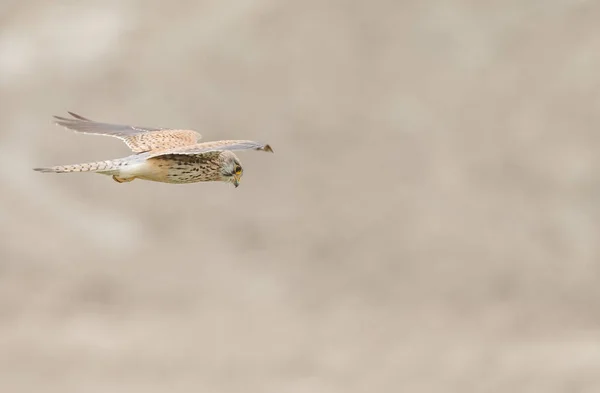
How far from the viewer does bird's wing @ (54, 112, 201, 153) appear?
26.9ft

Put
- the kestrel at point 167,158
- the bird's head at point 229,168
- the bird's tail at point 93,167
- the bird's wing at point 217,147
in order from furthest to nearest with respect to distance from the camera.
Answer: the bird's head at point 229,168
the kestrel at point 167,158
the bird's wing at point 217,147
the bird's tail at point 93,167

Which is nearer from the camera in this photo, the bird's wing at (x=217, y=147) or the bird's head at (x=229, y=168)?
the bird's wing at (x=217, y=147)

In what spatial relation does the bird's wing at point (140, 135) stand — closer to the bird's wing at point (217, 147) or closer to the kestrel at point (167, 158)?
the kestrel at point (167, 158)

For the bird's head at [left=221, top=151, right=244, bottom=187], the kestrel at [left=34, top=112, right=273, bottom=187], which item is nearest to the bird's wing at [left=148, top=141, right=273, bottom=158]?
the kestrel at [left=34, top=112, right=273, bottom=187]

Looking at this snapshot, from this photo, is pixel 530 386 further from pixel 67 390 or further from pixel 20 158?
pixel 20 158

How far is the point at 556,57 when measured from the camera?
20.2m

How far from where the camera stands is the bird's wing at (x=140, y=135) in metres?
8.20

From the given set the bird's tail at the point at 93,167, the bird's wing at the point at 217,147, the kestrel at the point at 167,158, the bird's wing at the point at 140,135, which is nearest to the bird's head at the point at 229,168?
the kestrel at the point at 167,158

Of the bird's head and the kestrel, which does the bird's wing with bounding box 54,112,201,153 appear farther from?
the bird's head

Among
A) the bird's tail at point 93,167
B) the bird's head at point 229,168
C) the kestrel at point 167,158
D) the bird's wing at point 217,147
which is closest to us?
the bird's tail at point 93,167

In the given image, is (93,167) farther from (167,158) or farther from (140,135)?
(140,135)

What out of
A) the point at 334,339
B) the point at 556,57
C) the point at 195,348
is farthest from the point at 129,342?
the point at 556,57

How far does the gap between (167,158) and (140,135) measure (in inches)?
30.0

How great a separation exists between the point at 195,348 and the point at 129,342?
0.96m
